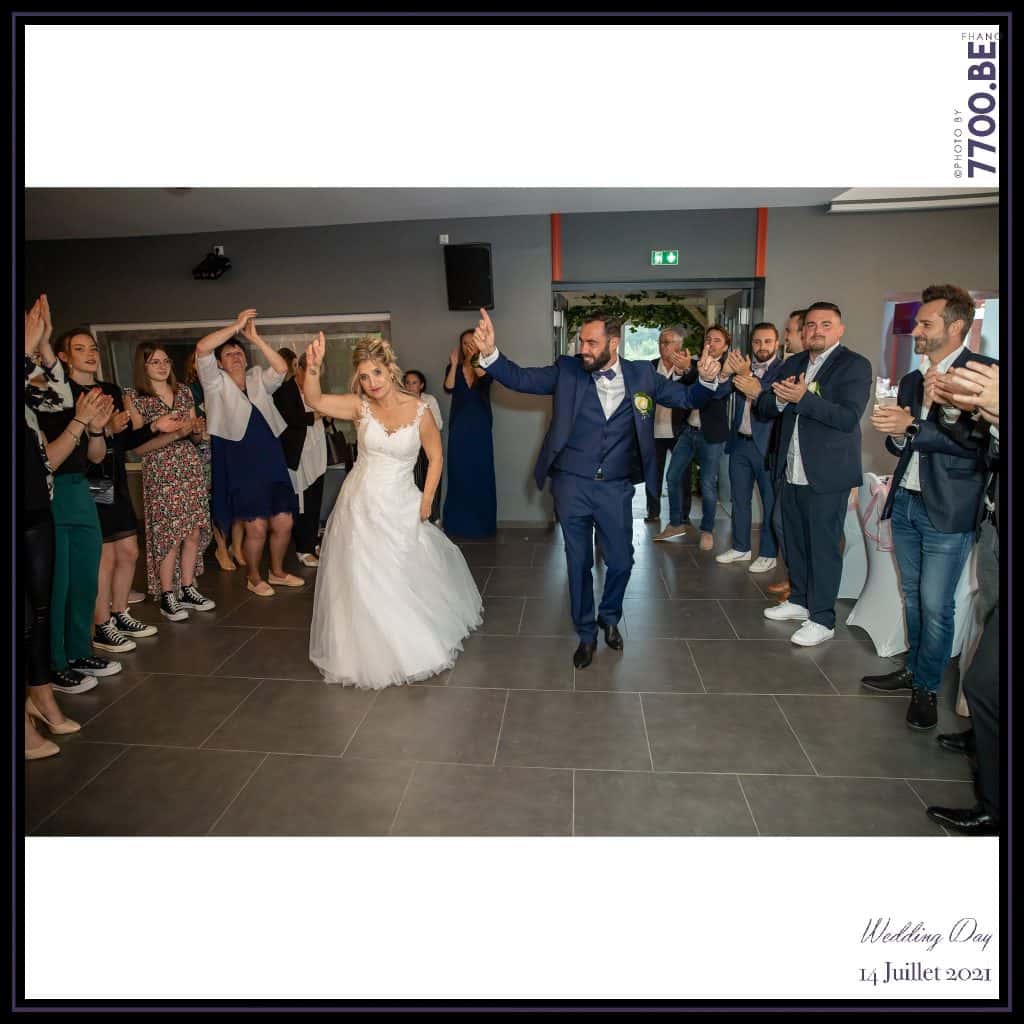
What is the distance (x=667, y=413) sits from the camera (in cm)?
568

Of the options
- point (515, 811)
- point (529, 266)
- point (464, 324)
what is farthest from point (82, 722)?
point (529, 266)

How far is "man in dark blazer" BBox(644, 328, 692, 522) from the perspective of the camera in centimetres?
528

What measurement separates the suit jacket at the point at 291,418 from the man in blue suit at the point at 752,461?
313 centimetres

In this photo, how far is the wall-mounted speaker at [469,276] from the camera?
578 cm

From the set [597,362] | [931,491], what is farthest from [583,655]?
[931,491]

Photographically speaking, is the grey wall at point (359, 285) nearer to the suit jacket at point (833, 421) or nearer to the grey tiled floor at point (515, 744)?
the grey tiled floor at point (515, 744)

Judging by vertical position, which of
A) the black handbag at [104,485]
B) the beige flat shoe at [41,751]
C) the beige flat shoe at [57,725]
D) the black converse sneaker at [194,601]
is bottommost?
the beige flat shoe at [41,751]

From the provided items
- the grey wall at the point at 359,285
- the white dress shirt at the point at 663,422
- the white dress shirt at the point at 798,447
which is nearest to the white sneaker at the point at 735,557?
the white dress shirt at the point at 663,422

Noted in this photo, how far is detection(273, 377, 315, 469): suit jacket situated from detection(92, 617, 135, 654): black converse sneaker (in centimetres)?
159

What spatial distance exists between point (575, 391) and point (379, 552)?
127 centimetres

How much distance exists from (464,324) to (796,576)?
378cm

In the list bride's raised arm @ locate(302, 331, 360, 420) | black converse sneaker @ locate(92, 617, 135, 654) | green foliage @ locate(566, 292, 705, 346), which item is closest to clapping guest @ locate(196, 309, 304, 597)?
black converse sneaker @ locate(92, 617, 135, 654)

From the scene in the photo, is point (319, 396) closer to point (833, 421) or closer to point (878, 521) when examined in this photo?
point (833, 421)
